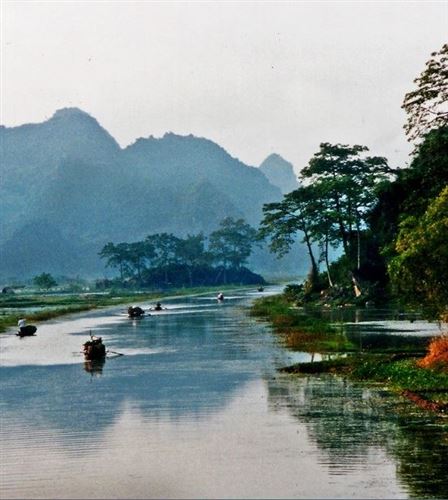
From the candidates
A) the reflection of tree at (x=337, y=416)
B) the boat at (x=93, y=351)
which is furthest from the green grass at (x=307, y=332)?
the reflection of tree at (x=337, y=416)

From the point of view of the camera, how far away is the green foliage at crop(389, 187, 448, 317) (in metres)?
32.7

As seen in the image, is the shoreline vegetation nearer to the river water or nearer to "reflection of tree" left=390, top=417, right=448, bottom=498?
the river water

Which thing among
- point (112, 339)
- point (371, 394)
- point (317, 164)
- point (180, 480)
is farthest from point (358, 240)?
point (180, 480)

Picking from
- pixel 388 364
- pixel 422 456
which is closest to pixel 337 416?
pixel 422 456

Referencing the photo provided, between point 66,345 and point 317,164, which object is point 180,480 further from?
point 317,164

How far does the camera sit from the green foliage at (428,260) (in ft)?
107

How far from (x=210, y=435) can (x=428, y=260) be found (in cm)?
1429

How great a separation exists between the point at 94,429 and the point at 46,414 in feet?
12.6

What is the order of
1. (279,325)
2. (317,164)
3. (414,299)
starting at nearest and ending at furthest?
(414,299), (279,325), (317,164)

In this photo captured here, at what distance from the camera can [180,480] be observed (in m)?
18.0

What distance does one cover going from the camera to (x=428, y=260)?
109ft

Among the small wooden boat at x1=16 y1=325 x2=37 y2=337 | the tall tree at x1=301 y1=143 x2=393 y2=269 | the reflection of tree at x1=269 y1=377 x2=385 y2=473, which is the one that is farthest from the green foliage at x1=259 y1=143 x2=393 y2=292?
the reflection of tree at x1=269 y1=377 x2=385 y2=473

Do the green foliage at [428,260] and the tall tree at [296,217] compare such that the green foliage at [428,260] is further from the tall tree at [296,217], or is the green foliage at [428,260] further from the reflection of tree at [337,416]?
the tall tree at [296,217]

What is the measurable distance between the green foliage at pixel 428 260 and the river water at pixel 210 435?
567cm
